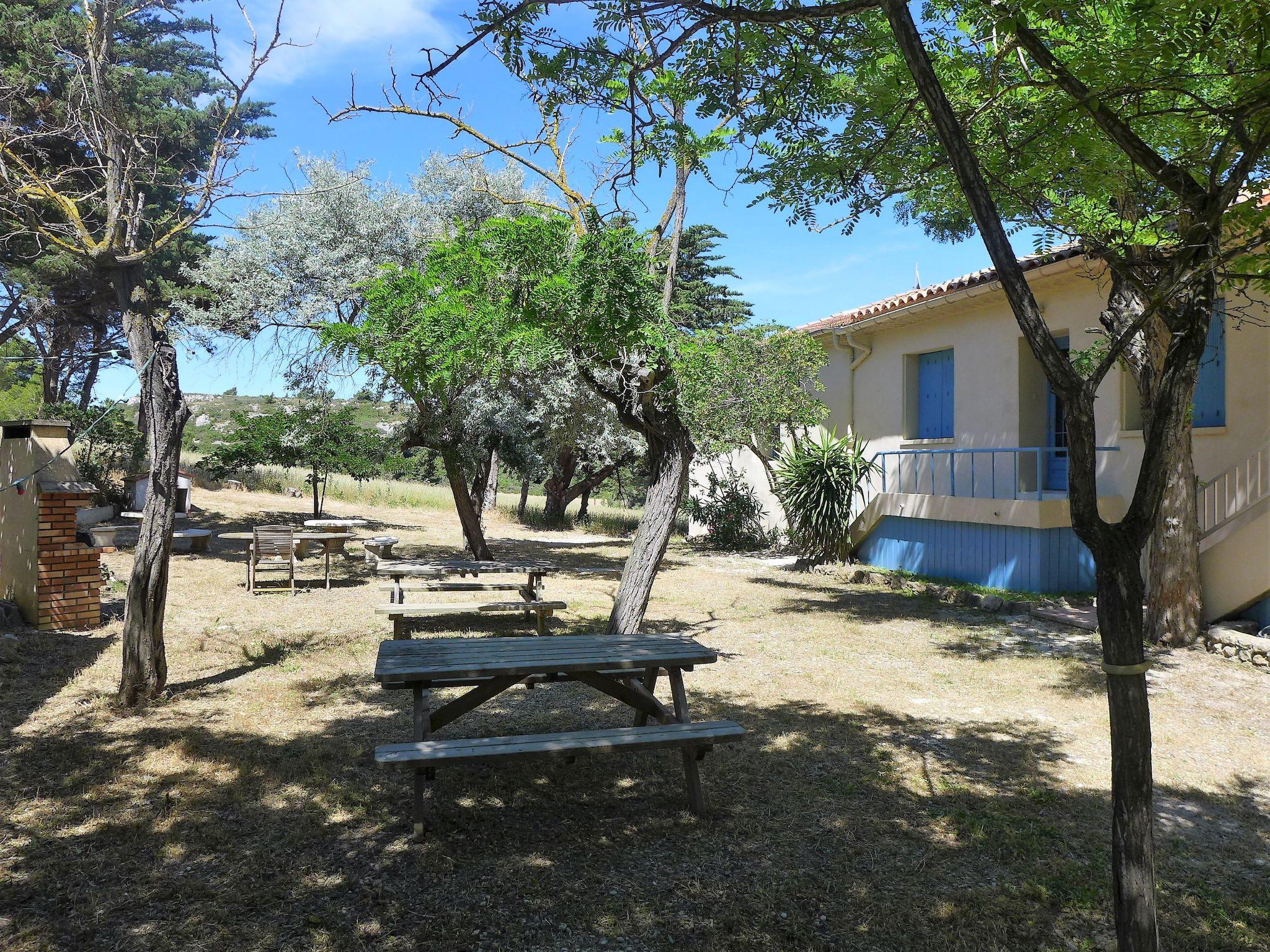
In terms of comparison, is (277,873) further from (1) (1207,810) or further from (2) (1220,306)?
(2) (1220,306)

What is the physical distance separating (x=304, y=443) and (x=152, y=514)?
8.42m

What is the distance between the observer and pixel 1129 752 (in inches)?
94.2

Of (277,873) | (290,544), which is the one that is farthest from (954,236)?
(277,873)

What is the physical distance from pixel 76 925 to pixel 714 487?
1599 cm

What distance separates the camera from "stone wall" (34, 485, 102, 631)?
720 cm

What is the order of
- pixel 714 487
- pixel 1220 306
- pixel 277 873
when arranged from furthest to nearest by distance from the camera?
1. pixel 714 487
2. pixel 1220 306
3. pixel 277 873

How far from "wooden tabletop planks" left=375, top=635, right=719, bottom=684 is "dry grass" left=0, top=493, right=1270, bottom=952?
0.67 meters

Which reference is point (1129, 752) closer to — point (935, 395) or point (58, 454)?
point (58, 454)

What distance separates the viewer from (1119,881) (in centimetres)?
237

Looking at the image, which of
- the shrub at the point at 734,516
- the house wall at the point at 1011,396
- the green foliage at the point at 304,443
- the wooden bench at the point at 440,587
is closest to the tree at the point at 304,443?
the green foliage at the point at 304,443

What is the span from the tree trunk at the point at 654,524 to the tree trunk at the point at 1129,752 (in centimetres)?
377

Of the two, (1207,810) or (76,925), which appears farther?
(1207,810)

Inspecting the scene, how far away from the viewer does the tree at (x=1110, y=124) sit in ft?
7.80

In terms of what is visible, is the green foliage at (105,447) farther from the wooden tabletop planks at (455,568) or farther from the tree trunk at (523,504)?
the wooden tabletop planks at (455,568)
